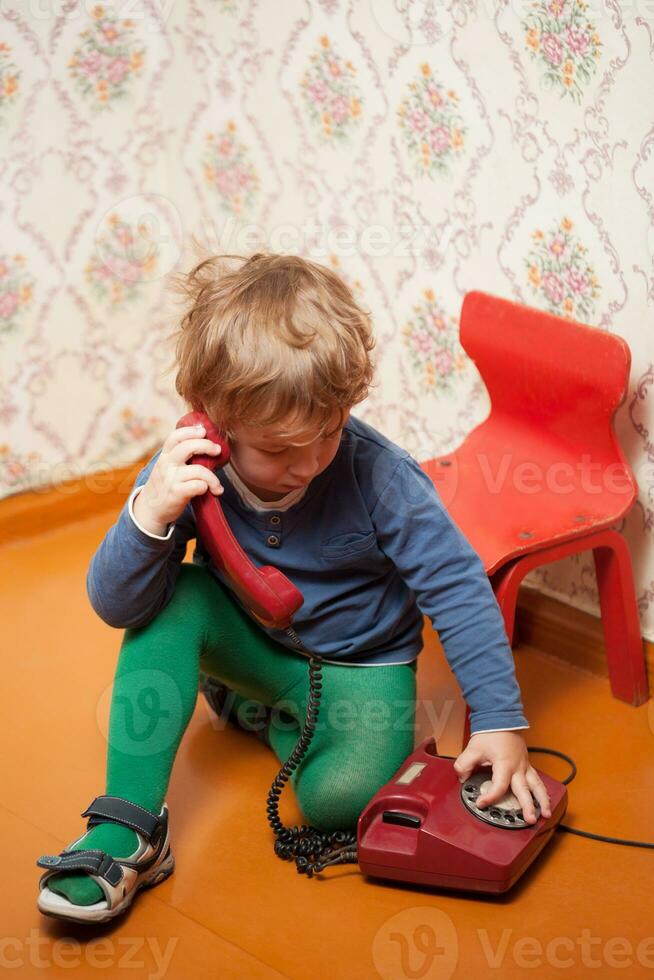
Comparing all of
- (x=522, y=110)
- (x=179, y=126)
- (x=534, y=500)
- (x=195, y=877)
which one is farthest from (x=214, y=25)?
(x=195, y=877)

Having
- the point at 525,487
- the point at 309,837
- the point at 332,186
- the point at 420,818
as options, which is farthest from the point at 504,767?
the point at 332,186

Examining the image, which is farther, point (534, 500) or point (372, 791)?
point (534, 500)

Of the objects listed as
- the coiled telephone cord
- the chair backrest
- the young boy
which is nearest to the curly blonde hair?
the young boy

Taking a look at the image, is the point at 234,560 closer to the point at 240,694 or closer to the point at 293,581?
the point at 293,581

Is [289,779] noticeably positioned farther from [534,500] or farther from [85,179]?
[85,179]

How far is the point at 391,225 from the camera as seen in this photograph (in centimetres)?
162

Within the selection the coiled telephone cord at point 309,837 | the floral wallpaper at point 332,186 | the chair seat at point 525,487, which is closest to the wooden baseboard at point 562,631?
the floral wallpaper at point 332,186

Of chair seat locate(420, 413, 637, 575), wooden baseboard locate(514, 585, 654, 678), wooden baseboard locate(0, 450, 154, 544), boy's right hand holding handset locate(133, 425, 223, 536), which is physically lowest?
wooden baseboard locate(514, 585, 654, 678)

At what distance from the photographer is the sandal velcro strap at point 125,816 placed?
Answer: 1.06 metres

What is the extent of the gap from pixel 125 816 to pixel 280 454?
38 cm

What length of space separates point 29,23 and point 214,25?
0.95 ft

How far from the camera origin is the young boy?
3.31 ft

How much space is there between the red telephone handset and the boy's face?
2cm

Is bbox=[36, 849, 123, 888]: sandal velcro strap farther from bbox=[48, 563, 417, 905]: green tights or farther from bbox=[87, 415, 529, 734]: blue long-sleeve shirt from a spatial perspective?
bbox=[87, 415, 529, 734]: blue long-sleeve shirt
